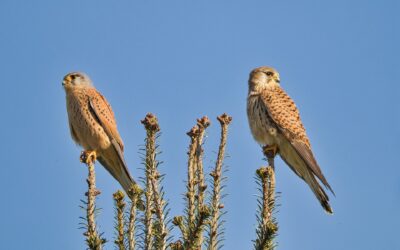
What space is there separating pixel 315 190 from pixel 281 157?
0.84m

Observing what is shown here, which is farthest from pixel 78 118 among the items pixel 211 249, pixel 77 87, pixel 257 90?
pixel 211 249

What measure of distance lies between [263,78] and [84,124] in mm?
2014

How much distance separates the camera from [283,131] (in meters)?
5.81

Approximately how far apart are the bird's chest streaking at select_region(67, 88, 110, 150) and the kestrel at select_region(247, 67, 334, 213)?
5.06ft

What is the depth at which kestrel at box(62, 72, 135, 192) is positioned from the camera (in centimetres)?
602

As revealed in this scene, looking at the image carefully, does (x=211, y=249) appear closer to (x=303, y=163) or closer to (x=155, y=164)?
(x=155, y=164)

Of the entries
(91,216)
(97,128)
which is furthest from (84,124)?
(91,216)

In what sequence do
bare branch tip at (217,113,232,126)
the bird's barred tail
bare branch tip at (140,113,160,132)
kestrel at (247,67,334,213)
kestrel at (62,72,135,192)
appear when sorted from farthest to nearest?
kestrel at (62,72,135,192)
kestrel at (247,67,334,213)
the bird's barred tail
bare branch tip at (217,113,232,126)
bare branch tip at (140,113,160,132)

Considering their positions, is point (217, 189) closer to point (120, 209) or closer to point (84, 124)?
point (120, 209)

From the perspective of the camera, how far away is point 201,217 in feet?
7.92

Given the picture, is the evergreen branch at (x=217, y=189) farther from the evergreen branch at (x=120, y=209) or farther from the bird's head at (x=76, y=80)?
the bird's head at (x=76, y=80)

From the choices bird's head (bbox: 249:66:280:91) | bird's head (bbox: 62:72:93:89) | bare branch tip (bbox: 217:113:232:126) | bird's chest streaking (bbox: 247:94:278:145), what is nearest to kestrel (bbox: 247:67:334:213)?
bird's chest streaking (bbox: 247:94:278:145)

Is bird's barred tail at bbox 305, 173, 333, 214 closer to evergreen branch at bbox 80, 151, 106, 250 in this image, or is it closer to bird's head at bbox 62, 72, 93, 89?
evergreen branch at bbox 80, 151, 106, 250

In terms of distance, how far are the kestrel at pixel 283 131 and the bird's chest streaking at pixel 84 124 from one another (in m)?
1.54
